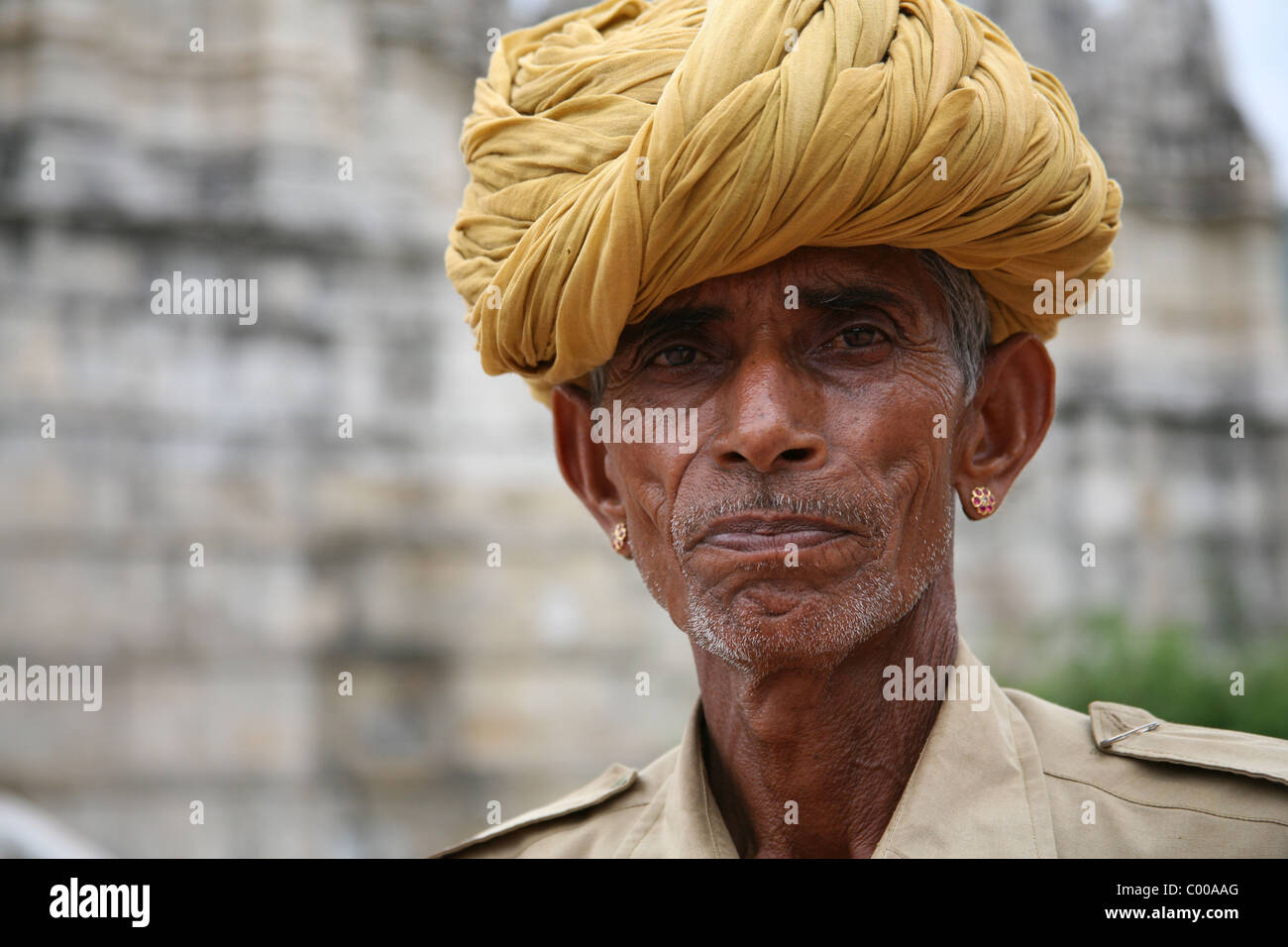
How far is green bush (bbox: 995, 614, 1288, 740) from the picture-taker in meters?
8.83

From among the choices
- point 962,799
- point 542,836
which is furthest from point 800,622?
point 542,836

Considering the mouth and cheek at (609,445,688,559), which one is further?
cheek at (609,445,688,559)

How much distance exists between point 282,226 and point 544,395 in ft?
34.2

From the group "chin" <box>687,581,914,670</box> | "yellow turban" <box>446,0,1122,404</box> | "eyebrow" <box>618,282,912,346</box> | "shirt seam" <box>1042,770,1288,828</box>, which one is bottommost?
"shirt seam" <box>1042,770,1288,828</box>

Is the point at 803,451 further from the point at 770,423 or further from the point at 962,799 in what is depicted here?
the point at 962,799

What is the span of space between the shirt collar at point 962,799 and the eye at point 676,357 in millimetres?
708

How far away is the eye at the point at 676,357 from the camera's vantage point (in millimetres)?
2369

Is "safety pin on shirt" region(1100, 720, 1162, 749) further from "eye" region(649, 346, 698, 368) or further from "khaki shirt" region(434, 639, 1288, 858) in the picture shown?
"eye" region(649, 346, 698, 368)

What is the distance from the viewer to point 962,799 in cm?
230

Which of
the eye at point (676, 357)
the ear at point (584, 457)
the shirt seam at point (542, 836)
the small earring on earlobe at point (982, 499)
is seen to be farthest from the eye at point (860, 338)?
the shirt seam at point (542, 836)

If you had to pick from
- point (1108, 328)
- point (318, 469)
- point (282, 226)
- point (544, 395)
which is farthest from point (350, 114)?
point (544, 395)

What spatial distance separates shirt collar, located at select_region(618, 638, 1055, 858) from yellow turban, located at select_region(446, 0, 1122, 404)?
0.75 m

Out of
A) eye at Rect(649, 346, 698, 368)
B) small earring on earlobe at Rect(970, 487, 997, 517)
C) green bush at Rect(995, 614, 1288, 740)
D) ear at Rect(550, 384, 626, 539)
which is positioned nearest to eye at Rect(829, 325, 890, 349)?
eye at Rect(649, 346, 698, 368)

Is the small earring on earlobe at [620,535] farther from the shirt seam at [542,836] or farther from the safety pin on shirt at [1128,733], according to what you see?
the safety pin on shirt at [1128,733]
